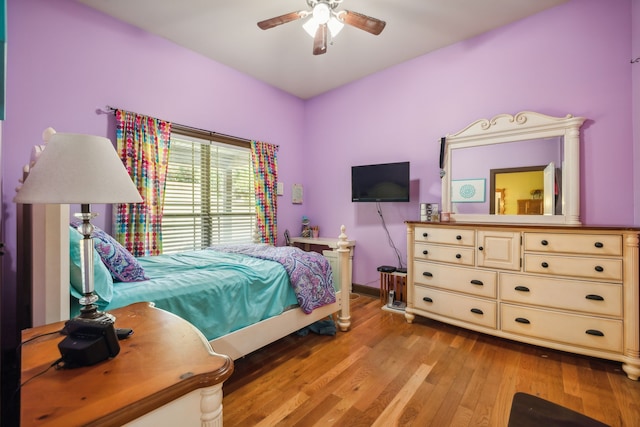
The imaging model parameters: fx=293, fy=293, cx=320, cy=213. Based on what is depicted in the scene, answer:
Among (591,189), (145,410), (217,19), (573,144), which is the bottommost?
(145,410)

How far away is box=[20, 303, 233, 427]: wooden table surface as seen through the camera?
66 cm

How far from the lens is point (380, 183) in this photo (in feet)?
11.7

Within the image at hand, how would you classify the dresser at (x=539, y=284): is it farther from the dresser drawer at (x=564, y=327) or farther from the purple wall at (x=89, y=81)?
the purple wall at (x=89, y=81)

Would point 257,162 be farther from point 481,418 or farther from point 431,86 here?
point 481,418

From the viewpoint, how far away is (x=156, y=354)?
2.98ft

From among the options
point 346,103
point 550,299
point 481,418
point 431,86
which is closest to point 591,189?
point 550,299

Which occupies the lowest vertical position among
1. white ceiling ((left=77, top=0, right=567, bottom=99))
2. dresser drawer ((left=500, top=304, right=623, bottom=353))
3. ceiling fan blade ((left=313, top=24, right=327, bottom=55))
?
dresser drawer ((left=500, top=304, right=623, bottom=353))

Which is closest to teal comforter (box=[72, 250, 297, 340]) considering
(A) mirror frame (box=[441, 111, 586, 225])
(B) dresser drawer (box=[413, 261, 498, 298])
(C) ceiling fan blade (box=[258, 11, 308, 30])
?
(B) dresser drawer (box=[413, 261, 498, 298])

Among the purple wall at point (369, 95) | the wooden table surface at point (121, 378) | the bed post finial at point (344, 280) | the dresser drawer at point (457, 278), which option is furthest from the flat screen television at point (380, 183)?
the wooden table surface at point (121, 378)

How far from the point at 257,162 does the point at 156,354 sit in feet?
10.4

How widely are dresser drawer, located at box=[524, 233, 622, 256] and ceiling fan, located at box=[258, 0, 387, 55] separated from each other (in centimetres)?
203

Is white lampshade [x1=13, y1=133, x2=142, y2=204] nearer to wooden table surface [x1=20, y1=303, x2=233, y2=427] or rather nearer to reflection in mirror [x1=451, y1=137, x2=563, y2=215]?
wooden table surface [x1=20, y1=303, x2=233, y2=427]

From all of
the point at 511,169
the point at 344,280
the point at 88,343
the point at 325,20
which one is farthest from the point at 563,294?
the point at 88,343

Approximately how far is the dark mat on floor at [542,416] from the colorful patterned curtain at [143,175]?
2.92m
